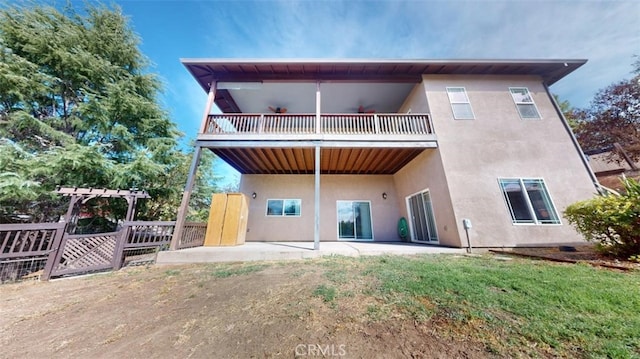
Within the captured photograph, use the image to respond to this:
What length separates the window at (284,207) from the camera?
8383 millimetres

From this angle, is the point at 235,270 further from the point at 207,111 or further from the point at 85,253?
the point at 207,111

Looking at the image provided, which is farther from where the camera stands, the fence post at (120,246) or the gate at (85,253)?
the fence post at (120,246)

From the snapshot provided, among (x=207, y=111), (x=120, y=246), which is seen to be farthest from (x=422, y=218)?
(x=120, y=246)

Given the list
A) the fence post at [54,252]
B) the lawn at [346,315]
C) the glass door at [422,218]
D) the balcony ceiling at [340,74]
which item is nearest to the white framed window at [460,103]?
the balcony ceiling at [340,74]

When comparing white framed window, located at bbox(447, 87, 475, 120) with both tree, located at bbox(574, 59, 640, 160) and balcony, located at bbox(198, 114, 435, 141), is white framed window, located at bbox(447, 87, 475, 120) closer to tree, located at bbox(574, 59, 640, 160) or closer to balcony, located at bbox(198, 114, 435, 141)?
balcony, located at bbox(198, 114, 435, 141)

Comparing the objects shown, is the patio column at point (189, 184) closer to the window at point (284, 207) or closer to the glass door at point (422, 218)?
the window at point (284, 207)

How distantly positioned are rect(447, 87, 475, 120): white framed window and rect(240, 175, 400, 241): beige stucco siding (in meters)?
3.55

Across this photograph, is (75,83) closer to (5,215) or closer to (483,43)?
(5,215)

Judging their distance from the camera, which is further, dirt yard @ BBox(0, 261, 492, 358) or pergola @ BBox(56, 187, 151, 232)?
pergola @ BBox(56, 187, 151, 232)

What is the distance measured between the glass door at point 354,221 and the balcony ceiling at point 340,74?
4.51 m

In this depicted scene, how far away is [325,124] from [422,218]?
4.94 meters

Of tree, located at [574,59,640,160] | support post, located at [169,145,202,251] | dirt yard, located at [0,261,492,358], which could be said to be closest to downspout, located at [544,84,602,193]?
tree, located at [574,59,640,160]

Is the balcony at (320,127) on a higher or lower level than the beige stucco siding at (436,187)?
higher

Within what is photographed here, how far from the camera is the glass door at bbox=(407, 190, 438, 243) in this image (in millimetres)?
6582
